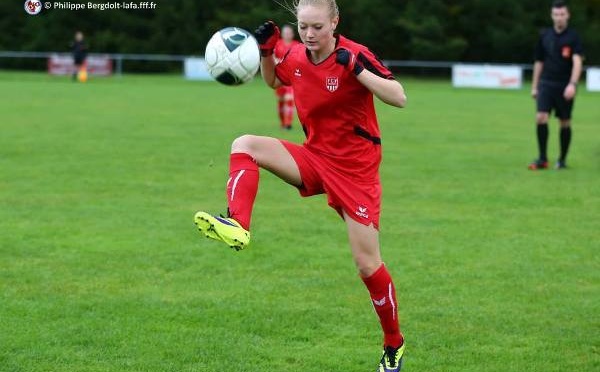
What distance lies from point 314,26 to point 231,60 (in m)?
0.86

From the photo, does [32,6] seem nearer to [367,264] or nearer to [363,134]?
[363,134]

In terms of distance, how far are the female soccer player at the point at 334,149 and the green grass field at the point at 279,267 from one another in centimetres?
58

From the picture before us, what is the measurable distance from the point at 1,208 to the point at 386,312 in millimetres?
6184

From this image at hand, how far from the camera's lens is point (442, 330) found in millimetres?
6145

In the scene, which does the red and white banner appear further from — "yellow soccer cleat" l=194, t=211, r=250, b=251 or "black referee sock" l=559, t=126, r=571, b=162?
"yellow soccer cleat" l=194, t=211, r=250, b=251

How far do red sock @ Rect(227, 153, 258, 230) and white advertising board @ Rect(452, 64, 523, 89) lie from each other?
36.4 m

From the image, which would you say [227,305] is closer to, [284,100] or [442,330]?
[442,330]

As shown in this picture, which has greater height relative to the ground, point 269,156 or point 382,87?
point 382,87

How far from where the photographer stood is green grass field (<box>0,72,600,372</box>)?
568 cm

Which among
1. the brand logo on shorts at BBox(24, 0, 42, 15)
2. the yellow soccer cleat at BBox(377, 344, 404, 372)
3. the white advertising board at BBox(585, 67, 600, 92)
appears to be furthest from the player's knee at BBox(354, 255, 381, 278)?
the white advertising board at BBox(585, 67, 600, 92)

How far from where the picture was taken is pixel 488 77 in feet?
136

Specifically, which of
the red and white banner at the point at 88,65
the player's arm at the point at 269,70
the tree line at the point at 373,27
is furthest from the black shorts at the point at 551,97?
the tree line at the point at 373,27

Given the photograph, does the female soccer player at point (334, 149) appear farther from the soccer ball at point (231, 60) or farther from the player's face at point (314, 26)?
the soccer ball at point (231, 60)

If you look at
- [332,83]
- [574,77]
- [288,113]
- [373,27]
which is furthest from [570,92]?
[373,27]
